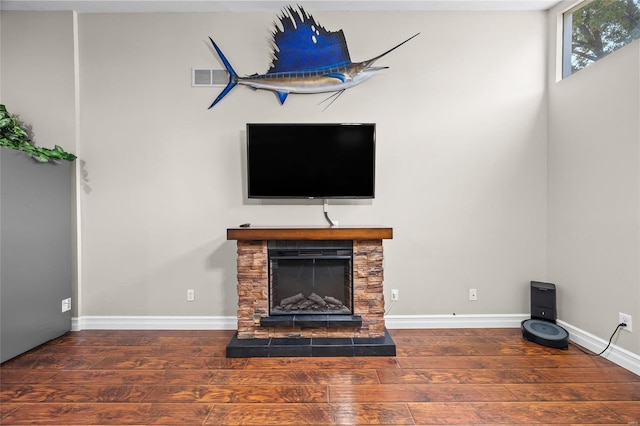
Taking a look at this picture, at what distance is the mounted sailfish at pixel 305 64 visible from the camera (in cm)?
309

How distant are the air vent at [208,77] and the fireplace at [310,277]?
5.25 feet

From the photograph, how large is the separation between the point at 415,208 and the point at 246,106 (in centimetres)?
184

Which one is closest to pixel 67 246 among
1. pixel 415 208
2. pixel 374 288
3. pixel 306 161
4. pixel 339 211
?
pixel 306 161

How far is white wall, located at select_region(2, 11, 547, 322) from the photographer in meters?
3.12

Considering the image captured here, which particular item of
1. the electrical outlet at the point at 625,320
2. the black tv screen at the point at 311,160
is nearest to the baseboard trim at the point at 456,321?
the electrical outlet at the point at 625,320

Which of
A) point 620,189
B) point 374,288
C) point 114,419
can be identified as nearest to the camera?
point 114,419

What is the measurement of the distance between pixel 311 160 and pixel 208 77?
1254 mm

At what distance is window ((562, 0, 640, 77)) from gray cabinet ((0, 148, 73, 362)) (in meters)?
4.59

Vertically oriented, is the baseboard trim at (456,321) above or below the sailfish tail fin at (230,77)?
below

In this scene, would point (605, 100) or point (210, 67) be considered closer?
point (605, 100)

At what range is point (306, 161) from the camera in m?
2.98

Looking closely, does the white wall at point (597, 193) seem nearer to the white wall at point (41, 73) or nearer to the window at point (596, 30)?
the window at point (596, 30)

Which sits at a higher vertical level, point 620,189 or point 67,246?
point 620,189

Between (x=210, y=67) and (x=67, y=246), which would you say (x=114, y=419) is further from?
(x=210, y=67)
